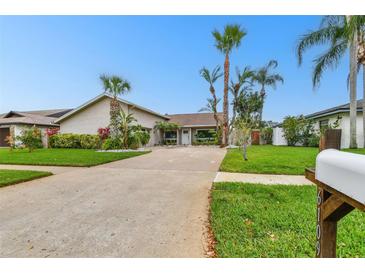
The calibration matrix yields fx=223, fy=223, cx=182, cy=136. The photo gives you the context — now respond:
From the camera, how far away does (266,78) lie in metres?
27.8

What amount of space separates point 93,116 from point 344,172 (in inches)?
886

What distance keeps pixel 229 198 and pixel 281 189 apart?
5.21 feet

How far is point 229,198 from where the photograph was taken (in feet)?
15.3

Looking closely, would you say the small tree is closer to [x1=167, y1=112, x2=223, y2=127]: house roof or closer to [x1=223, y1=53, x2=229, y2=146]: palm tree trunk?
[x1=167, y1=112, x2=223, y2=127]: house roof

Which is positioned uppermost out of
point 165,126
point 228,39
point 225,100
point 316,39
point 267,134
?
point 228,39

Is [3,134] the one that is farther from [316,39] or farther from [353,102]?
[353,102]

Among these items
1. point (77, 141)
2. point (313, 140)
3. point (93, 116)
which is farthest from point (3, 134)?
point (313, 140)

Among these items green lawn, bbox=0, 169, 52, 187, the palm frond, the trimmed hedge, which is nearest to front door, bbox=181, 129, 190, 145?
the trimmed hedge

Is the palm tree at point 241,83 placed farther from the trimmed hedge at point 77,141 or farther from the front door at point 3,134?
the front door at point 3,134

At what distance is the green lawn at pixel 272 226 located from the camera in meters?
2.63

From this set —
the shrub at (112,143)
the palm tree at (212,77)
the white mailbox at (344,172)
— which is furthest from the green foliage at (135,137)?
the white mailbox at (344,172)

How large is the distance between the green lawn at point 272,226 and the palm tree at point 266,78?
2448 cm
